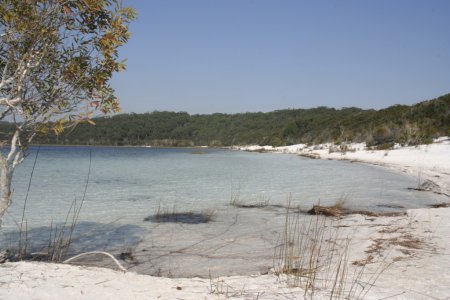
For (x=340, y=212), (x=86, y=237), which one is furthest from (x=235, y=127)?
(x=86, y=237)

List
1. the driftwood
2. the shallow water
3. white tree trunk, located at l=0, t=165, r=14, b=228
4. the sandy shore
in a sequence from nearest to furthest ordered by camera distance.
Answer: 1. the sandy shore
2. white tree trunk, located at l=0, t=165, r=14, b=228
3. the shallow water
4. the driftwood

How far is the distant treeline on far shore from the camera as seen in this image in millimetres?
52656

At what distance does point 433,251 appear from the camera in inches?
186

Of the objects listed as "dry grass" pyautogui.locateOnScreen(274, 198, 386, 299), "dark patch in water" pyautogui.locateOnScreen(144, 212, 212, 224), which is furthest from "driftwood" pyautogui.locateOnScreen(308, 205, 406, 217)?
"dark patch in water" pyautogui.locateOnScreen(144, 212, 212, 224)

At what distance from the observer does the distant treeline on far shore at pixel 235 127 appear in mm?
52656

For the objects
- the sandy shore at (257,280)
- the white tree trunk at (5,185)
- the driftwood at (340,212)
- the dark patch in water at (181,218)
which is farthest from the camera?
the dark patch in water at (181,218)

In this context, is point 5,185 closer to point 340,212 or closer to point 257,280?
point 257,280

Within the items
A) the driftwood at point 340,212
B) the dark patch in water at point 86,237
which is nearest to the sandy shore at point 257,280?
the dark patch in water at point 86,237

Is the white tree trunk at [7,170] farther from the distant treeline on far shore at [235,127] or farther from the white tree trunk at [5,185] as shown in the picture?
the distant treeline on far shore at [235,127]

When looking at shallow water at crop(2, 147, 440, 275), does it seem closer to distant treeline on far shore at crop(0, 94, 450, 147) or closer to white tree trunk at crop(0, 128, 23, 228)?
white tree trunk at crop(0, 128, 23, 228)

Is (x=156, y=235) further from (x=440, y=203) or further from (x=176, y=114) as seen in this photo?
(x=176, y=114)

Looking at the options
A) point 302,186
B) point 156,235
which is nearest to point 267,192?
point 302,186

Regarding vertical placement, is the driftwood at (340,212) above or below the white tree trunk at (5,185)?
below

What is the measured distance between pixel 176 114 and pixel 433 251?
189 metres
